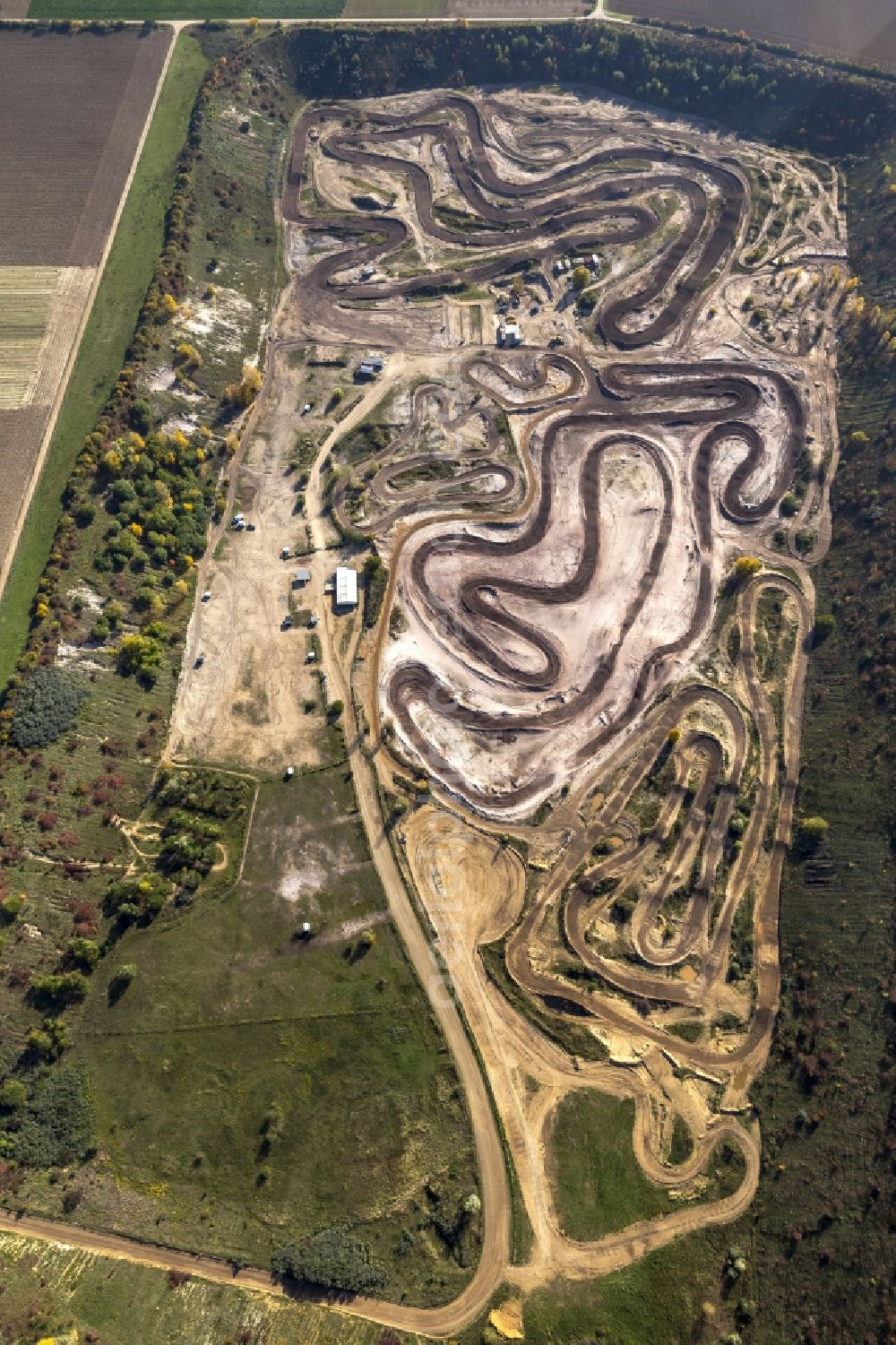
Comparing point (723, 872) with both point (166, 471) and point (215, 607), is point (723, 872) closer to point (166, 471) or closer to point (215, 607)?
point (215, 607)

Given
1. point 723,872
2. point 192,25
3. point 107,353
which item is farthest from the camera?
point 192,25

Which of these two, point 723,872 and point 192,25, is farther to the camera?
point 192,25

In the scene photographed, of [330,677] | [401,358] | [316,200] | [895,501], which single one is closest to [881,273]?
[895,501]

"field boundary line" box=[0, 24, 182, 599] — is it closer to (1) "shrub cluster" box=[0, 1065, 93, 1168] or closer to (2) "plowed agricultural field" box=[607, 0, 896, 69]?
(1) "shrub cluster" box=[0, 1065, 93, 1168]

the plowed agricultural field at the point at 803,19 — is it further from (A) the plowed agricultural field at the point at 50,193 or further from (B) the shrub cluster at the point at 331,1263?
(B) the shrub cluster at the point at 331,1263

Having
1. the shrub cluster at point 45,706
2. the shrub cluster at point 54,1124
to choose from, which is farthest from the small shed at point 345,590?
the shrub cluster at point 54,1124

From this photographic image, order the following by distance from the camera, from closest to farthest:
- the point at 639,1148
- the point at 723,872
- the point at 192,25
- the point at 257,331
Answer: the point at 639,1148 < the point at 723,872 < the point at 257,331 < the point at 192,25

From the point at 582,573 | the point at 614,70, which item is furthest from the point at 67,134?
the point at 582,573

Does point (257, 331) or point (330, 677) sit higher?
point (257, 331)
